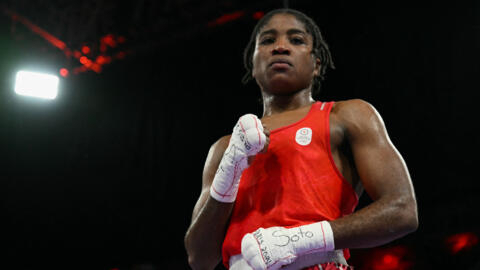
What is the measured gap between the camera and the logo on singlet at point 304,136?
1660 millimetres

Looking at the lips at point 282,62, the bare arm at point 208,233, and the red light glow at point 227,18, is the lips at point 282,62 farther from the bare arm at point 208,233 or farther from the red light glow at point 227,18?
the red light glow at point 227,18

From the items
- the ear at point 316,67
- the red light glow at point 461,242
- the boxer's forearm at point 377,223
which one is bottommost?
the red light glow at point 461,242

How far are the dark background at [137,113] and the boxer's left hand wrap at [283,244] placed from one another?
3225mm

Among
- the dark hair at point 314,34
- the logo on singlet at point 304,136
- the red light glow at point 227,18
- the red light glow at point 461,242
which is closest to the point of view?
the logo on singlet at point 304,136

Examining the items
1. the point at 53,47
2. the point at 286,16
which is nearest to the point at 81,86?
the point at 53,47

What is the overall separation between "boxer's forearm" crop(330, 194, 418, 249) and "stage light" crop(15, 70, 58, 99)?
430cm

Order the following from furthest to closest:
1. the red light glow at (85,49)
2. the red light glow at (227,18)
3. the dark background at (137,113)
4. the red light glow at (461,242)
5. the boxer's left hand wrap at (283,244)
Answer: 1. the red light glow at (85,49)
2. the red light glow at (227,18)
3. the dark background at (137,113)
4. the red light glow at (461,242)
5. the boxer's left hand wrap at (283,244)

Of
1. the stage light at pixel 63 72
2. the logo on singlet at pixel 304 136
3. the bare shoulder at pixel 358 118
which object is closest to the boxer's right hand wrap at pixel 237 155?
the logo on singlet at pixel 304 136

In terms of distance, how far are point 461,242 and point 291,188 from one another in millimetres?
3256

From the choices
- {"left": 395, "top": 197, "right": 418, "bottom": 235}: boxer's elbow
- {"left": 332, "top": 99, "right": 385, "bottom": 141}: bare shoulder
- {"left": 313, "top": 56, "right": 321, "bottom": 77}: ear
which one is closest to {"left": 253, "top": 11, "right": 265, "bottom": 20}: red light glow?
{"left": 313, "top": 56, "right": 321, "bottom": 77}: ear

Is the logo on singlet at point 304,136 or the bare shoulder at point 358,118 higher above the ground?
the bare shoulder at point 358,118

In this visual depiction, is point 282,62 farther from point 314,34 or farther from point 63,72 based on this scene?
point 63,72

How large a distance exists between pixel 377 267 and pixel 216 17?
8.95ft

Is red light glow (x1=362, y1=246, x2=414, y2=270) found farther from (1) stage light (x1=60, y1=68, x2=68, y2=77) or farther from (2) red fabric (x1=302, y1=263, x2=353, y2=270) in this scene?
(1) stage light (x1=60, y1=68, x2=68, y2=77)
